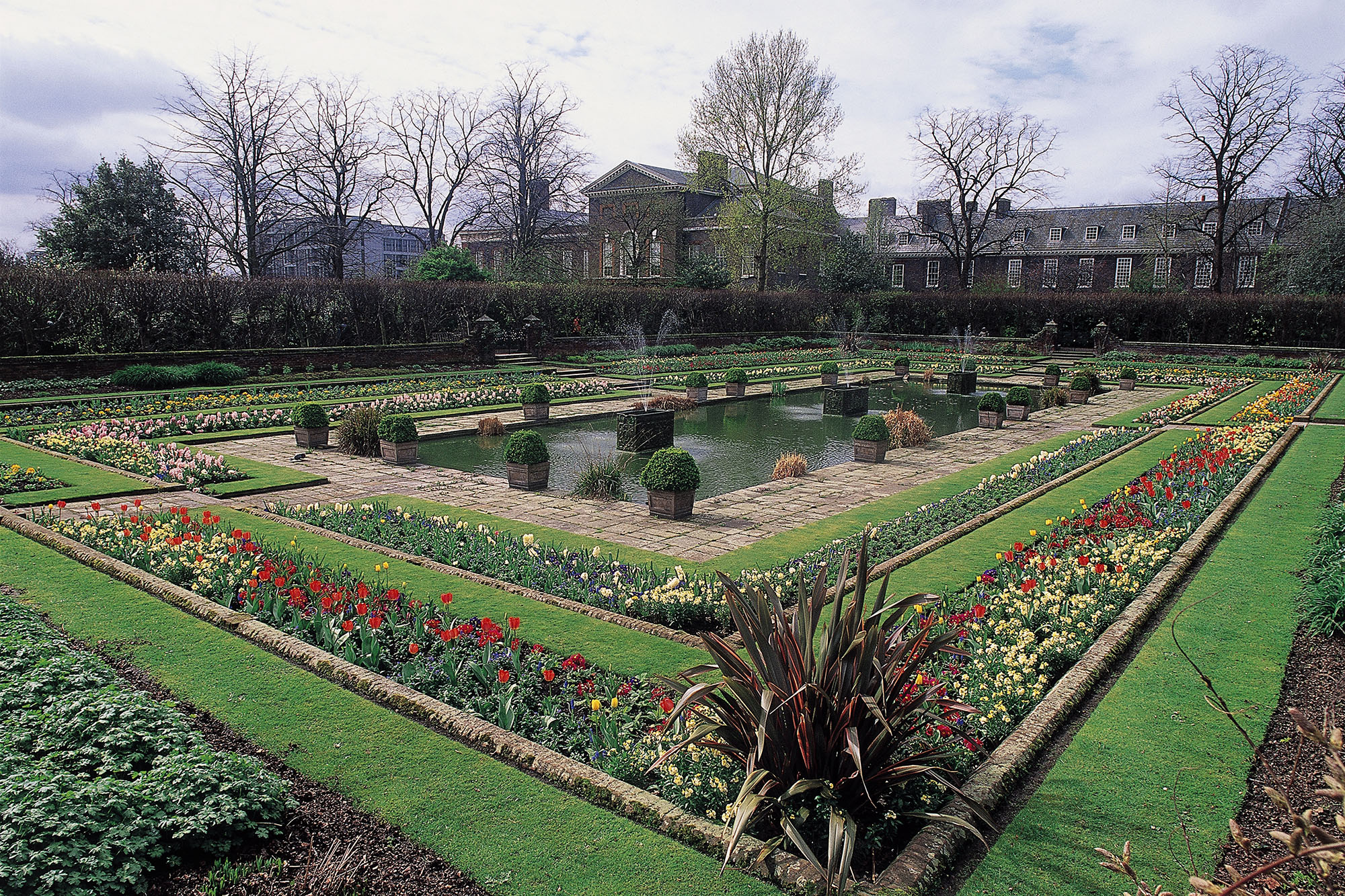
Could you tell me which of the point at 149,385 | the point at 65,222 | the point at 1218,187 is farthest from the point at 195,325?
the point at 1218,187

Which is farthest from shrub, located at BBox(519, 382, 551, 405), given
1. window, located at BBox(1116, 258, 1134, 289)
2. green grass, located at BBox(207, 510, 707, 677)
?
window, located at BBox(1116, 258, 1134, 289)

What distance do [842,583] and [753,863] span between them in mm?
1094

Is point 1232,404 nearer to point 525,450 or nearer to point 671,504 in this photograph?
point 671,504

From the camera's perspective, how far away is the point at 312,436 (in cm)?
1293

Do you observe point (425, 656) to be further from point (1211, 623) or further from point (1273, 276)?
point (1273, 276)

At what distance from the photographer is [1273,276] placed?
128 feet

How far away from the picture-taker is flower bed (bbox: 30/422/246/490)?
980 cm

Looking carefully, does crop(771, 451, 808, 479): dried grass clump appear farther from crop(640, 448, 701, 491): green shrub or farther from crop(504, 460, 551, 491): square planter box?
crop(504, 460, 551, 491): square planter box

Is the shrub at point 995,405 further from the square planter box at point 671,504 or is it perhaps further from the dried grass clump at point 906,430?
the square planter box at point 671,504

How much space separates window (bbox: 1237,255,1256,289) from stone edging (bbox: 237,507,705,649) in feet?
175

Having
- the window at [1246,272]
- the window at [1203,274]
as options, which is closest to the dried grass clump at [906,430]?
the window at [1203,274]

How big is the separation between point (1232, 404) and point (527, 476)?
1668 cm

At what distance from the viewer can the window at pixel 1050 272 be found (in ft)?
169

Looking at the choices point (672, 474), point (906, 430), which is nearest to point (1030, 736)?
point (672, 474)
